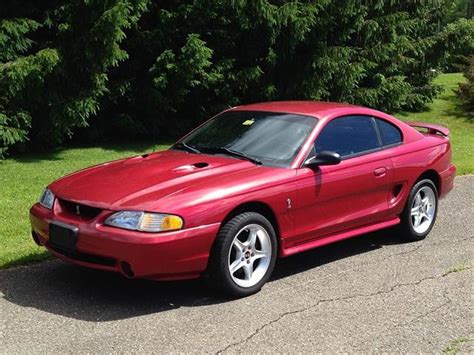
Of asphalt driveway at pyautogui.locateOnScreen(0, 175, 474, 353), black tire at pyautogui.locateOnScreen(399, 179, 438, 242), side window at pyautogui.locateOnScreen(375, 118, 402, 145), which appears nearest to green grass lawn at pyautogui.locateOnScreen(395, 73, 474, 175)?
black tire at pyautogui.locateOnScreen(399, 179, 438, 242)

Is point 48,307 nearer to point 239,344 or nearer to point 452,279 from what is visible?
point 239,344

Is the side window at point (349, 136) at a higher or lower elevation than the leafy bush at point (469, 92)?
higher

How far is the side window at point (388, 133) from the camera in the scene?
6.31 m

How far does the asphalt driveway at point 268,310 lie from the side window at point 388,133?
46.6 inches

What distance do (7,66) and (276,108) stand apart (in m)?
6.04

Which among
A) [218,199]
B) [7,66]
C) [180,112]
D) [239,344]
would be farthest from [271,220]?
[180,112]

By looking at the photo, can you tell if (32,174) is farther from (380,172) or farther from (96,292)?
(380,172)

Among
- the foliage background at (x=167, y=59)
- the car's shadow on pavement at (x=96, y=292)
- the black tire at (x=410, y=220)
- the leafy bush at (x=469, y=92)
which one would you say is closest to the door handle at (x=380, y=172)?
the black tire at (x=410, y=220)

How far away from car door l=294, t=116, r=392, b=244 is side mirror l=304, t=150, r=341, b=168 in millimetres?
54

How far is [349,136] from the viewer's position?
596cm

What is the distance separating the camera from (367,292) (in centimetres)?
501

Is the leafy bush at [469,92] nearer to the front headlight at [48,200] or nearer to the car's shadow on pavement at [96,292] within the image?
the car's shadow on pavement at [96,292]

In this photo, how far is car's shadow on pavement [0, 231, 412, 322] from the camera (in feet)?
15.0

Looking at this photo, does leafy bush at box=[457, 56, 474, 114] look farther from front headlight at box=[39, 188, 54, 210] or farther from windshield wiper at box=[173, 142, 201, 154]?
front headlight at box=[39, 188, 54, 210]
